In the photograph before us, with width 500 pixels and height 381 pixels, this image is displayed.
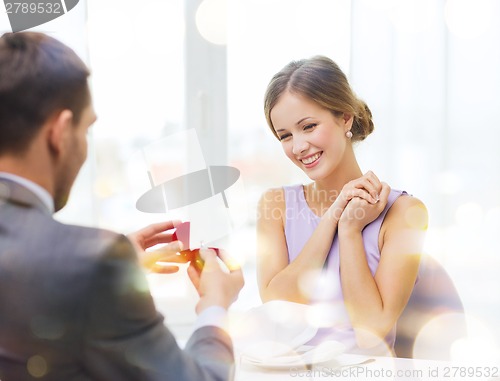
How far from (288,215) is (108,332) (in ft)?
3.57

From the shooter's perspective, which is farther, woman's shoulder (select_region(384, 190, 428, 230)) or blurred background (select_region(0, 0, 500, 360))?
blurred background (select_region(0, 0, 500, 360))

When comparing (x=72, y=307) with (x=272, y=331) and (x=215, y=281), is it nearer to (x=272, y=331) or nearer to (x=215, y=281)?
(x=215, y=281)

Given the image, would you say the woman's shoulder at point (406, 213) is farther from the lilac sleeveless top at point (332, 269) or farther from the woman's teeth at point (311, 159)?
the woman's teeth at point (311, 159)

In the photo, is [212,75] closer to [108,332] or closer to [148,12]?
[148,12]

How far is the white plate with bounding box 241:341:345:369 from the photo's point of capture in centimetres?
106

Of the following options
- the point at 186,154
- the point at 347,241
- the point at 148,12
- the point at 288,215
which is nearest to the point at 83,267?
the point at 347,241

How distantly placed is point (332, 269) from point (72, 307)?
38.6 inches

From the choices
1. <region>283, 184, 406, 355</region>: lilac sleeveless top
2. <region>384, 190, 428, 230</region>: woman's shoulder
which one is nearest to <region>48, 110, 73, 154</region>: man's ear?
<region>283, 184, 406, 355</region>: lilac sleeveless top

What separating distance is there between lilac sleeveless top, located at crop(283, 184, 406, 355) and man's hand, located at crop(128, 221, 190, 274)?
1.80 feet

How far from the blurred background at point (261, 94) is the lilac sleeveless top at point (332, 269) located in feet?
1.64

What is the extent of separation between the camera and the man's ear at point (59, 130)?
→ 2.17 feet

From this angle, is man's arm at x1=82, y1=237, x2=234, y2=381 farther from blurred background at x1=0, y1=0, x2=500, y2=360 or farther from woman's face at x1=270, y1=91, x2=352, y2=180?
blurred background at x1=0, y1=0, x2=500, y2=360

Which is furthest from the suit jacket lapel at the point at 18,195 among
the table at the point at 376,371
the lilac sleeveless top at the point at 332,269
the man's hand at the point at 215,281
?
the lilac sleeveless top at the point at 332,269

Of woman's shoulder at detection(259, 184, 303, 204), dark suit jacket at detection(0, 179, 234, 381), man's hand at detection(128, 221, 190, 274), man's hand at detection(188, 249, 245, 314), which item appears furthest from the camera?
woman's shoulder at detection(259, 184, 303, 204)
